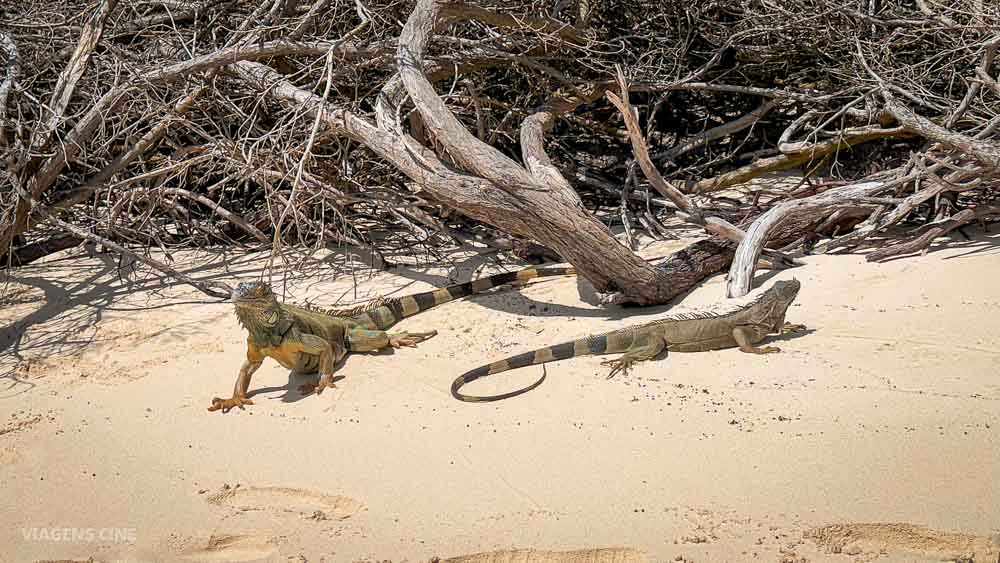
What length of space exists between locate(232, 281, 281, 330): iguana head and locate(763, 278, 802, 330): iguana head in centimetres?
279

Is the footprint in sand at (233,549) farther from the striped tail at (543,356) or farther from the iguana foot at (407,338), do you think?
the iguana foot at (407,338)

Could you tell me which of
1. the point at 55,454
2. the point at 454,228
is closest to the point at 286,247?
the point at 454,228

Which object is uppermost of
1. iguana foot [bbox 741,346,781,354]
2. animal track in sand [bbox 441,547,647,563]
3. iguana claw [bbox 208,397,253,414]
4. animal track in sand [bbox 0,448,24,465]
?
animal track in sand [bbox 0,448,24,465]

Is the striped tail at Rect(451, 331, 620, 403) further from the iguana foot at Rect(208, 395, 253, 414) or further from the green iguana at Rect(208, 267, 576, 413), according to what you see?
the iguana foot at Rect(208, 395, 253, 414)

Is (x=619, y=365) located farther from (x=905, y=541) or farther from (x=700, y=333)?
(x=905, y=541)

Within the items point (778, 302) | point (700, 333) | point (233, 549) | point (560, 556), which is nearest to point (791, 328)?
point (778, 302)

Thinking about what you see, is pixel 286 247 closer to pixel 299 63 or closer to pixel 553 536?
pixel 299 63

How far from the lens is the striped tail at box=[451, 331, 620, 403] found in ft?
15.8

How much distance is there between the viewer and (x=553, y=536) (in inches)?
138

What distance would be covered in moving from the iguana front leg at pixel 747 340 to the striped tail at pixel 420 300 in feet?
5.97

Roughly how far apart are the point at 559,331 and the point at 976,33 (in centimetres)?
422

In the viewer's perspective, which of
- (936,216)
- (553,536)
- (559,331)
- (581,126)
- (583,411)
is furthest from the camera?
(581,126)

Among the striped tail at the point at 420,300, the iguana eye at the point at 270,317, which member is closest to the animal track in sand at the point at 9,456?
the iguana eye at the point at 270,317

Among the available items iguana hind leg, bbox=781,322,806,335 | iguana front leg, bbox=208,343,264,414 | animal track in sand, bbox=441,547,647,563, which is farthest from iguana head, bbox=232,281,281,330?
iguana hind leg, bbox=781,322,806,335
